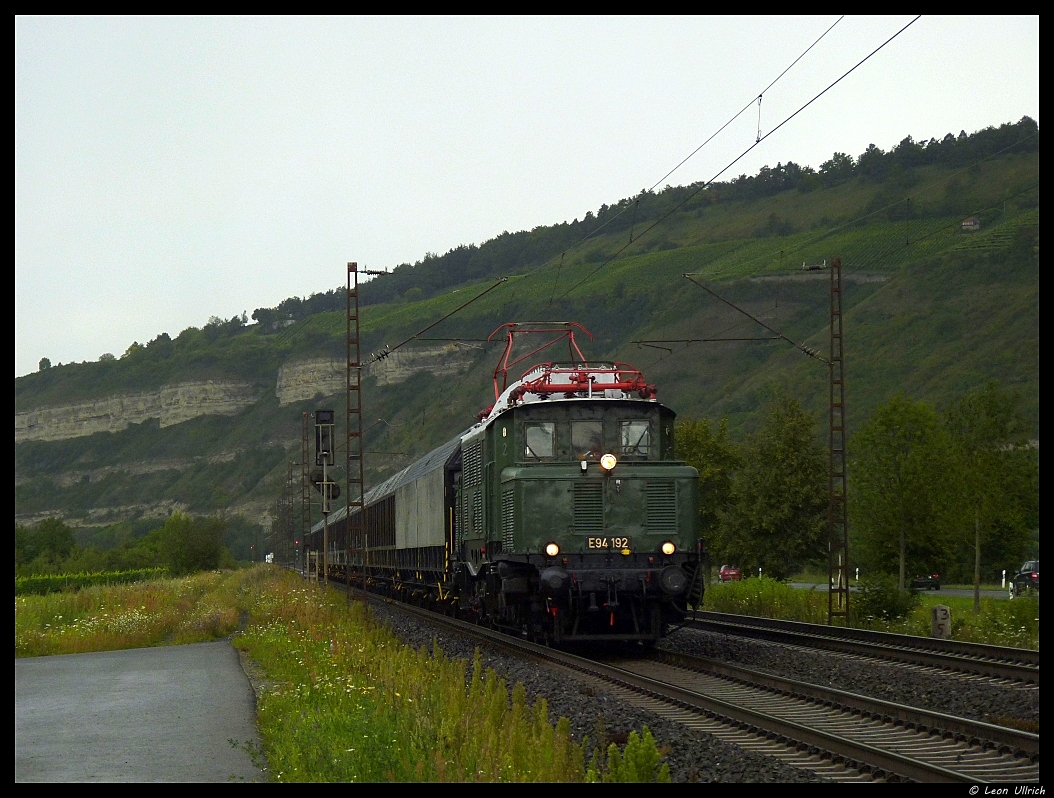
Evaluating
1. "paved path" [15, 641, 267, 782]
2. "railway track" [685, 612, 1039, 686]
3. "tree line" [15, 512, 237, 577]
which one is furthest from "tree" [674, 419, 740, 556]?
"tree line" [15, 512, 237, 577]

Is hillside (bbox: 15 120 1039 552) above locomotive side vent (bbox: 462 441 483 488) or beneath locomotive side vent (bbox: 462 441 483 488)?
above

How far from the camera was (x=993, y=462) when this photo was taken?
105 ft

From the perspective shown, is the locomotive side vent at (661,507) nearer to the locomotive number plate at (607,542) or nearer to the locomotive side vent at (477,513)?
the locomotive number plate at (607,542)

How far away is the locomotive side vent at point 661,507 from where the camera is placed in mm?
18969

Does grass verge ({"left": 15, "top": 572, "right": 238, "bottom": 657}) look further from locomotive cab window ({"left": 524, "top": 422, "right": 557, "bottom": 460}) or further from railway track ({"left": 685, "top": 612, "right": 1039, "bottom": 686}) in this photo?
railway track ({"left": 685, "top": 612, "right": 1039, "bottom": 686})

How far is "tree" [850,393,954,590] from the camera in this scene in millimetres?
38562

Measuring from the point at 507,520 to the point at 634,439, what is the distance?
8.13ft

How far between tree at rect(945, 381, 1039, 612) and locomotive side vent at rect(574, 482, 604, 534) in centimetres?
1672

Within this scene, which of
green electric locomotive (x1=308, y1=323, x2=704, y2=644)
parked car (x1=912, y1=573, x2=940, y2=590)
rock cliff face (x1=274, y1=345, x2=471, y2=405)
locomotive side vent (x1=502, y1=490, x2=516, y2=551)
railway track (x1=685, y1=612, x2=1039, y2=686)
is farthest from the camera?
rock cliff face (x1=274, y1=345, x2=471, y2=405)

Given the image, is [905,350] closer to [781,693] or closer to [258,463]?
[781,693]

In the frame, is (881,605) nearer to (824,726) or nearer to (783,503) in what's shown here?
(824,726)

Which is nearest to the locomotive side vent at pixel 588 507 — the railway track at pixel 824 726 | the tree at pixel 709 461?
the railway track at pixel 824 726

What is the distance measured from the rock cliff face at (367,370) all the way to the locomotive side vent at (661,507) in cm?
14477

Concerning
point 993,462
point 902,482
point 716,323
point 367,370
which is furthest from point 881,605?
point 367,370
